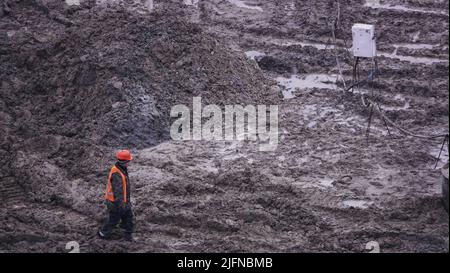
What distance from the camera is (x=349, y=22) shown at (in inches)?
620

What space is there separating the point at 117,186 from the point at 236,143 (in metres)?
3.16

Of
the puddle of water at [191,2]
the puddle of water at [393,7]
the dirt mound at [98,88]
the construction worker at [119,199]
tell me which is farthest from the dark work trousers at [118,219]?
the puddle of water at [393,7]

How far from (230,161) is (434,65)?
451cm

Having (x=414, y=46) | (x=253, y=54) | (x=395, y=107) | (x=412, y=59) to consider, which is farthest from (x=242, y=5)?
(x=395, y=107)

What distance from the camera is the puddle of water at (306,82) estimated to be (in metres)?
14.0

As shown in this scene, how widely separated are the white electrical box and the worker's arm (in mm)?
4480

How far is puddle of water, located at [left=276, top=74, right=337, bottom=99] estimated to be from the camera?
45.9ft

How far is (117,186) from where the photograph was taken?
9562 mm

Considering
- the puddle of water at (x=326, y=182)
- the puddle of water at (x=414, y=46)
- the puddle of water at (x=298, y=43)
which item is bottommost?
the puddle of water at (x=326, y=182)

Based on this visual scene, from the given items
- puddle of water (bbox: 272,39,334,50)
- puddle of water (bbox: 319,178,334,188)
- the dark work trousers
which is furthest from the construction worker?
puddle of water (bbox: 272,39,334,50)

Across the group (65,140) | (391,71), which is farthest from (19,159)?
(391,71)

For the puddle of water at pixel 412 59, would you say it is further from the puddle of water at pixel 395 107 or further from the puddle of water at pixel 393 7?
the puddle of water at pixel 393 7

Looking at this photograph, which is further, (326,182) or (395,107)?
(395,107)

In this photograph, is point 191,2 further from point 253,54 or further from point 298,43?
point 298,43
